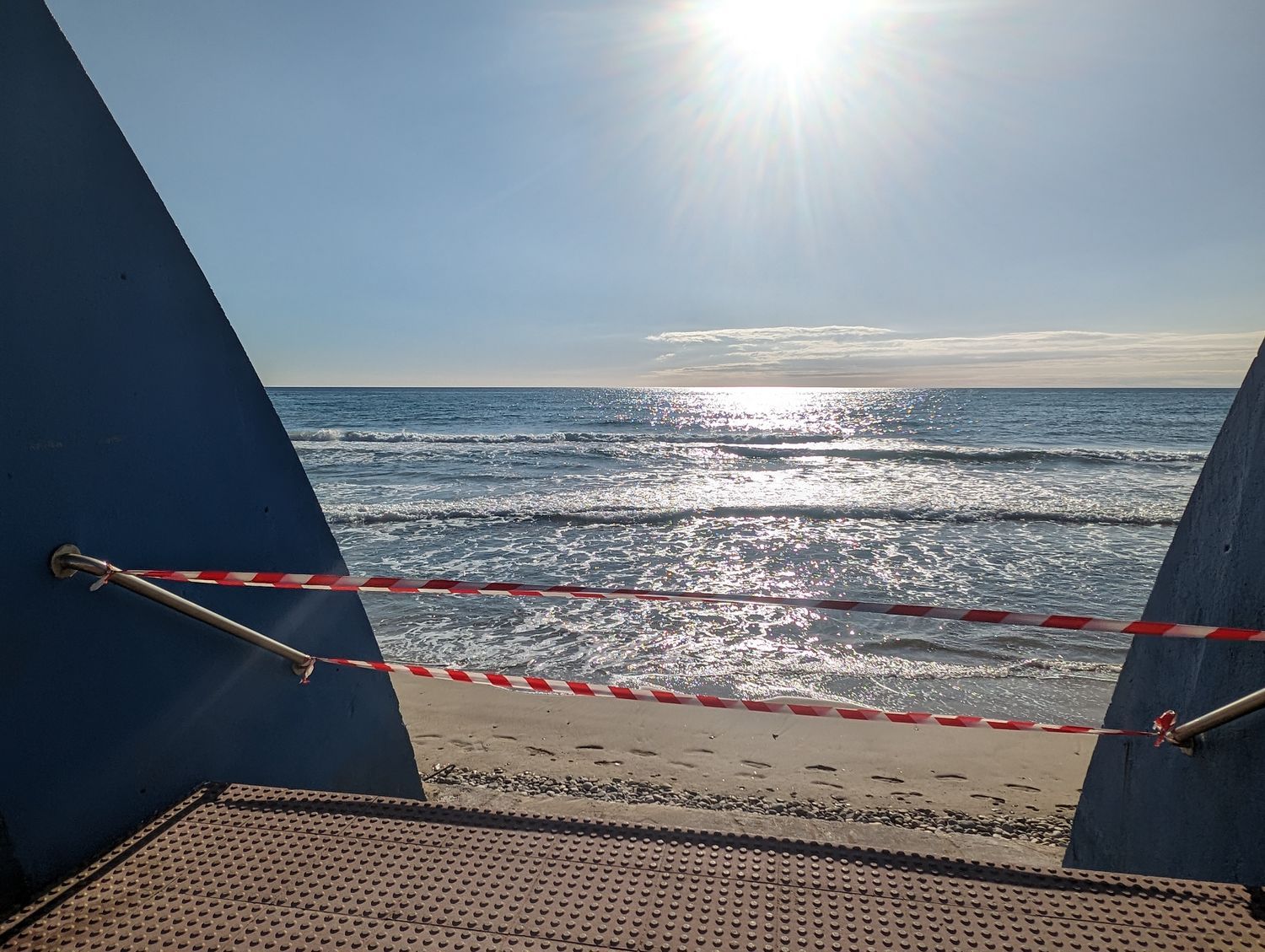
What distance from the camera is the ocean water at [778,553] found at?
696 centimetres

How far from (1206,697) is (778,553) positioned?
10029mm

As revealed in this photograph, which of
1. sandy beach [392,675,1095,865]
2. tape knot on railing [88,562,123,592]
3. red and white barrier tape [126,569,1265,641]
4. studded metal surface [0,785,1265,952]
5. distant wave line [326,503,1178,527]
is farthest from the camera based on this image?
distant wave line [326,503,1178,527]

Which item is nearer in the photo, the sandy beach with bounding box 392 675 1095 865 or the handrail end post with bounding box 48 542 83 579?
the handrail end post with bounding box 48 542 83 579

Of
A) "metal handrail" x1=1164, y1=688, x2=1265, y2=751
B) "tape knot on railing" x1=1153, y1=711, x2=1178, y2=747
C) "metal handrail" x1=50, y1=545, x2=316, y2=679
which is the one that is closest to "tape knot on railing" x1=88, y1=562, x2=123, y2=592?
"metal handrail" x1=50, y1=545, x2=316, y2=679

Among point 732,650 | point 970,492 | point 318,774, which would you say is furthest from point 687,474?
point 318,774

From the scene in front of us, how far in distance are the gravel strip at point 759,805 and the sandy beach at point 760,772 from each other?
10mm

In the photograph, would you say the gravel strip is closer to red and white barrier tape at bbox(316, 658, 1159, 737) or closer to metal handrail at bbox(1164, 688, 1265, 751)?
red and white barrier tape at bbox(316, 658, 1159, 737)

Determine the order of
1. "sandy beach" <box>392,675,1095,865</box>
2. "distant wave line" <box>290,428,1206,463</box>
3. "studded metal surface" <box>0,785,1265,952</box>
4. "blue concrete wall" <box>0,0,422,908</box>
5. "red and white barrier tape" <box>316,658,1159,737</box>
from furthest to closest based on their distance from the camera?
"distant wave line" <box>290,428,1206,463</box>, "sandy beach" <box>392,675,1095,865</box>, "red and white barrier tape" <box>316,658,1159,737</box>, "blue concrete wall" <box>0,0,422,908</box>, "studded metal surface" <box>0,785,1265,952</box>

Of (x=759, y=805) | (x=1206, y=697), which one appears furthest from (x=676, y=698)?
(x=1206, y=697)

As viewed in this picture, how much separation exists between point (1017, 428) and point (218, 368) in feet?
166

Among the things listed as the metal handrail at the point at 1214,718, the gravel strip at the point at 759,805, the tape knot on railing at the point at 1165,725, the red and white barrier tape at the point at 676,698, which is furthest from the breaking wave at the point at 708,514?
the metal handrail at the point at 1214,718

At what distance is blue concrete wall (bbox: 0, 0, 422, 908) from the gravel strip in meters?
1.94

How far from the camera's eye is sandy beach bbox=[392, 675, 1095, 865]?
166 inches

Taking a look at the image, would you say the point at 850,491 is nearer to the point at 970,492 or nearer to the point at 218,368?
the point at 970,492
